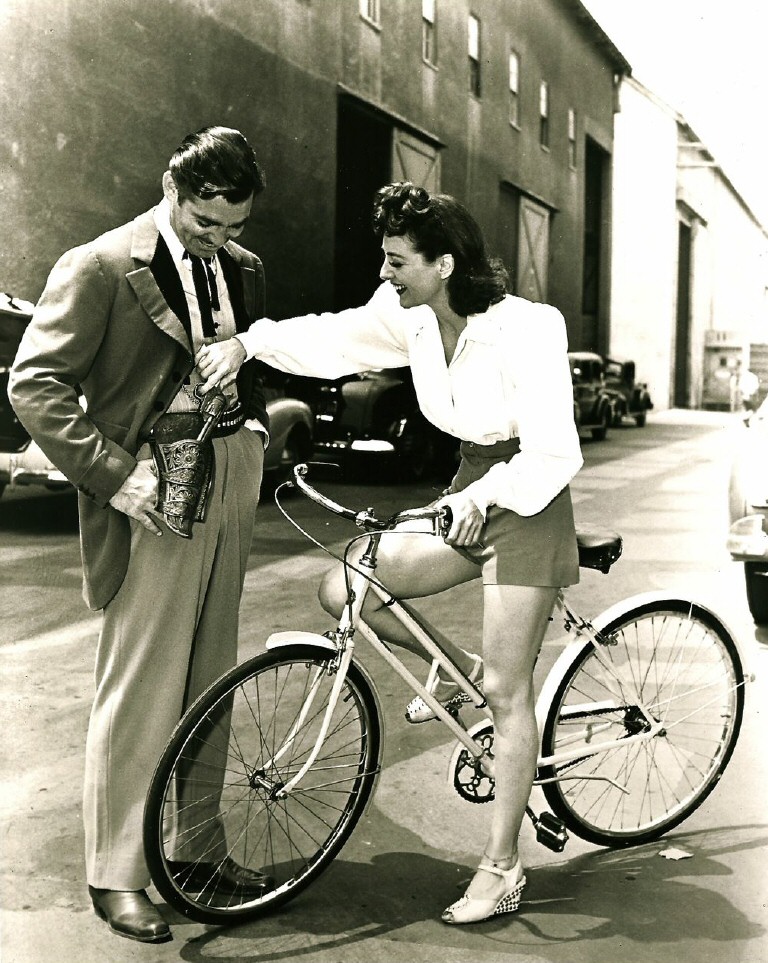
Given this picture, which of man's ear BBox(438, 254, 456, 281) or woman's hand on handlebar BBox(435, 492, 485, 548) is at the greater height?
man's ear BBox(438, 254, 456, 281)

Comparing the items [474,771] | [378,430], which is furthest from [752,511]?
[378,430]

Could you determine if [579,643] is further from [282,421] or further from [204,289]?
[282,421]

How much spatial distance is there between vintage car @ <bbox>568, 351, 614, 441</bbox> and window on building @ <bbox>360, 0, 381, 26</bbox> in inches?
72.7

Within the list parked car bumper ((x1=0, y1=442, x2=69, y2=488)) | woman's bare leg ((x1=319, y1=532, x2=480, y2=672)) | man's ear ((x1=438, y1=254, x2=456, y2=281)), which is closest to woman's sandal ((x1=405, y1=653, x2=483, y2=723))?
woman's bare leg ((x1=319, y1=532, x2=480, y2=672))

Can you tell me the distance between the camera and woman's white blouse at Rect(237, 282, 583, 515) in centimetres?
275

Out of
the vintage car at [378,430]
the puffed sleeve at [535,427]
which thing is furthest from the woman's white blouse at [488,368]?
the vintage car at [378,430]

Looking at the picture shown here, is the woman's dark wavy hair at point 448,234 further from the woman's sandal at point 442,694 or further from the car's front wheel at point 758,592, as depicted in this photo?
the car's front wheel at point 758,592

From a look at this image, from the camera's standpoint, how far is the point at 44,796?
12.0ft

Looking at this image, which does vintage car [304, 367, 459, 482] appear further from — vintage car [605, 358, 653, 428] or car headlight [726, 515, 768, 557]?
car headlight [726, 515, 768, 557]

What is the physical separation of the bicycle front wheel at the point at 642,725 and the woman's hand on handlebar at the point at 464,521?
67 centimetres

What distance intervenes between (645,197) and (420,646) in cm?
521

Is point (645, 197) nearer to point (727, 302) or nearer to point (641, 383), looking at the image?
point (727, 302)

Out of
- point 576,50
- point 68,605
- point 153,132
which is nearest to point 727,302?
point 576,50

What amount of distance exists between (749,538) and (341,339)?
3.35 metres
